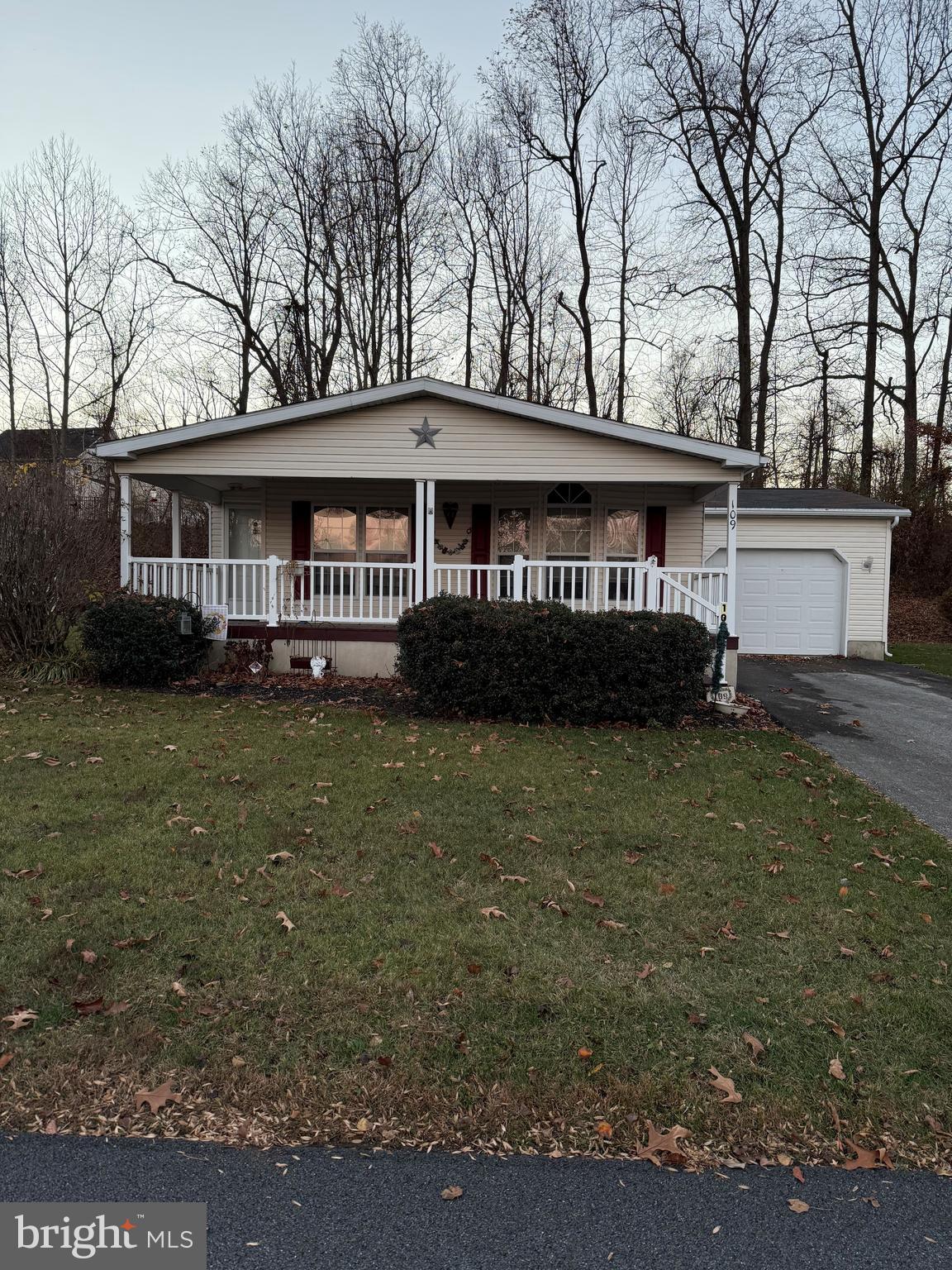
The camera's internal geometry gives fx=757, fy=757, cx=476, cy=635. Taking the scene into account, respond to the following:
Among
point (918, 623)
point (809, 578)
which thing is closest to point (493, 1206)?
point (809, 578)

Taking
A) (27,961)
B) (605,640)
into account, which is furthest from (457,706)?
(27,961)

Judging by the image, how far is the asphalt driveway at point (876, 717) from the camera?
6.61m

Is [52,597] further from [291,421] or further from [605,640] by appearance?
[605,640]

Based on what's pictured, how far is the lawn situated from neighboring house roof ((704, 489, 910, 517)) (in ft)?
34.2

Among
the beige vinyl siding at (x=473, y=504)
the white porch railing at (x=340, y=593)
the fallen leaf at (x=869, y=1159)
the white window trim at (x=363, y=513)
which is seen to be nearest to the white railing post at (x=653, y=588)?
the white porch railing at (x=340, y=593)

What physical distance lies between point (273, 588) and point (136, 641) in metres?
1.92

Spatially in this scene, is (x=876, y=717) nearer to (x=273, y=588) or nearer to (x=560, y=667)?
(x=560, y=667)

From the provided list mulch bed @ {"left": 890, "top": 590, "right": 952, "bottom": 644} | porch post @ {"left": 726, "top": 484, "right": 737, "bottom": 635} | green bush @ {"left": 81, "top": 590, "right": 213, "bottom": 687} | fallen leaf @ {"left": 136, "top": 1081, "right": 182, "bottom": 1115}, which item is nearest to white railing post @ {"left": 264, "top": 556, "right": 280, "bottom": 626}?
green bush @ {"left": 81, "top": 590, "right": 213, "bottom": 687}

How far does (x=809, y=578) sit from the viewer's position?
52.2ft

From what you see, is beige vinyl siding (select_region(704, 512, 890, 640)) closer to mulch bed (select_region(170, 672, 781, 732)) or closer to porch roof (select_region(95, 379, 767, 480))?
porch roof (select_region(95, 379, 767, 480))

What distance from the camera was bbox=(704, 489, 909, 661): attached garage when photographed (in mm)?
15680

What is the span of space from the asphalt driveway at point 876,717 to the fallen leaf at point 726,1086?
3.58 m

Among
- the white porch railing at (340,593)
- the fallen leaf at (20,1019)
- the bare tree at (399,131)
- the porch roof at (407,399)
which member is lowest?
the fallen leaf at (20,1019)

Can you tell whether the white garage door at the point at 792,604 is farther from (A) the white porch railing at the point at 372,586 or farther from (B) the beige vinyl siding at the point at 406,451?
(B) the beige vinyl siding at the point at 406,451
